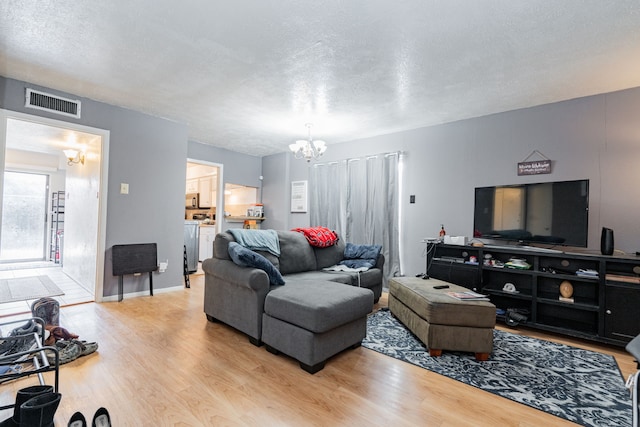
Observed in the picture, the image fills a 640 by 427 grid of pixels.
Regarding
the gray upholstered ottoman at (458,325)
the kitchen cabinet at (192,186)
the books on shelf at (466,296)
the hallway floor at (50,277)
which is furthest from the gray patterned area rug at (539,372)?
the kitchen cabinet at (192,186)

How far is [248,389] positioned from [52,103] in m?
3.86

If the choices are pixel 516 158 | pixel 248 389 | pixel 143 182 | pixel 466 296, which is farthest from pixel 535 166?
pixel 143 182

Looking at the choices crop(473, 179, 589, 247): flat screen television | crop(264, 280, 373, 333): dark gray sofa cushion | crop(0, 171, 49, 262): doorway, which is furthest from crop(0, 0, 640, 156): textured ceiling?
crop(0, 171, 49, 262): doorway

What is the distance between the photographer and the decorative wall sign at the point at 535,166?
340cm

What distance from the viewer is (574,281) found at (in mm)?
3082

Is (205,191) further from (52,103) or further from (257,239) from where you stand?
(257,239)

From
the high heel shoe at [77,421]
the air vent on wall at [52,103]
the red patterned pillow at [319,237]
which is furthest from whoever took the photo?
the red patterned pillow at [319,237]

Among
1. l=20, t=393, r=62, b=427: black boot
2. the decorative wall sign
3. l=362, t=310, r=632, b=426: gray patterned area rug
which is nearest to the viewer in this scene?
l=20, t=393, r=62, b=427: black boot

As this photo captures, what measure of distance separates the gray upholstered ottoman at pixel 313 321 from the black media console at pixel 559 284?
1.75m

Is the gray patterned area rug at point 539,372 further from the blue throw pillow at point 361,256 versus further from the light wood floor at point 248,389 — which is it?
the blue throw pillow at point 361,256

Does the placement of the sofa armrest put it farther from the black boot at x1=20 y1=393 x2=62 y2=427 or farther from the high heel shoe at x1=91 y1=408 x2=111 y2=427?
the black boot at x1=20 y1=393 x2=62 y2=427

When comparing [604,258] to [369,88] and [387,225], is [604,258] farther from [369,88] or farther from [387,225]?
[369,88]

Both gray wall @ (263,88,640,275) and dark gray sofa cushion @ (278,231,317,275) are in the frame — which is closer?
gray wall @ (263,88,640,275)

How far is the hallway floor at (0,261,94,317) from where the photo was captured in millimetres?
3438
